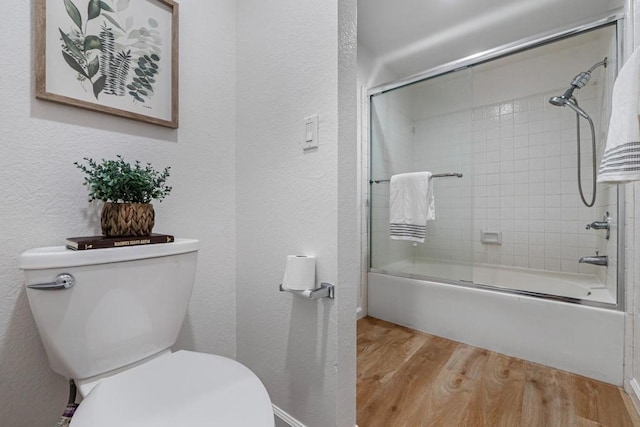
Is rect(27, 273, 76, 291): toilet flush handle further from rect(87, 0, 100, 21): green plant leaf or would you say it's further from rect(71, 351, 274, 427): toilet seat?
rect(87, 0, 100, 21): green plant leaf

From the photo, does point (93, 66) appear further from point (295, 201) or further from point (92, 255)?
point (295, 201)

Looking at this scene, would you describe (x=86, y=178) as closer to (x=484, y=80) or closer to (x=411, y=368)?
(x=411, y=368)

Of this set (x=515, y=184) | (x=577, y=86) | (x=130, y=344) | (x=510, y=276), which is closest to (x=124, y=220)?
(x=130, y=344)

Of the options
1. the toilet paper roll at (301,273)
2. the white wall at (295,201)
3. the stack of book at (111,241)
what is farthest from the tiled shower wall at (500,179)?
the stack of book at (111,241)

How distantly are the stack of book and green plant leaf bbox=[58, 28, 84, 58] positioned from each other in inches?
23.0

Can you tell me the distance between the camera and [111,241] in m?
0.74

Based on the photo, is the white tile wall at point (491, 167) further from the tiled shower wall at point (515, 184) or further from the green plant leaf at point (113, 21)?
the green plant leaf at point (113, 21)

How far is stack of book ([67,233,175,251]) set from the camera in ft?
2.28

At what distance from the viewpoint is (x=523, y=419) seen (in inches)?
43.9

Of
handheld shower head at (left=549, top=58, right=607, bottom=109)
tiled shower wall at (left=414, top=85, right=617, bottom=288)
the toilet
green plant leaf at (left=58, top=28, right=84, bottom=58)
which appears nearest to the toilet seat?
the toilet

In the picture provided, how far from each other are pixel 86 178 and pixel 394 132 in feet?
6.81

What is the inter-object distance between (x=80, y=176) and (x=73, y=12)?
0.51m

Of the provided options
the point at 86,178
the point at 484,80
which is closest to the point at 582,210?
the point at 484,80

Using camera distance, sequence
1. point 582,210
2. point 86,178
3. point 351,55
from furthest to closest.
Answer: point 582,210 → point 351,55 → point 86,178
